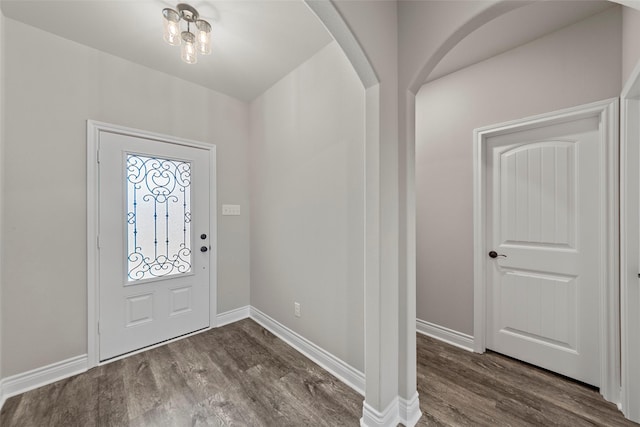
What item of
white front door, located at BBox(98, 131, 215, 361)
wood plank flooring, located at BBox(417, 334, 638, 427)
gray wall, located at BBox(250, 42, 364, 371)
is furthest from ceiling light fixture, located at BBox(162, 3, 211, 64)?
wood plank flooring, located at BBox(417, 334, 638, 427)

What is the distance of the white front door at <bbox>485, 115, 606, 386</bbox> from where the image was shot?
6.04 feet

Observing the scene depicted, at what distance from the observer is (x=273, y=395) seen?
5.85 feet

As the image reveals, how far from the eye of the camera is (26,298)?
1879 mm

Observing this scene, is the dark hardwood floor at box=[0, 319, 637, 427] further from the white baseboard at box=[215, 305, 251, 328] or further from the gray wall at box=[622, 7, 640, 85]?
the gray wall at box=[622, 7, 640, 85]

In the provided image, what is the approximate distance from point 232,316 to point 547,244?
311 cm

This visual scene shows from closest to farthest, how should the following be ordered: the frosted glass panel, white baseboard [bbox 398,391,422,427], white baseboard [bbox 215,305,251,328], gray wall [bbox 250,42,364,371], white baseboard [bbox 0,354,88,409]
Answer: white baseboard [bbox 398,391,422,427], white baseboard [bbox 0,354,88,409], gray wall [bbox 250,42,364,371], the frosted glass panel, white baseboard [bbox 215,305,251,328]

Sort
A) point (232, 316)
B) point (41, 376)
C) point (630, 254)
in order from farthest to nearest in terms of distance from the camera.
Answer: point (232, 316) < point (41, 376) < point (630, 254)

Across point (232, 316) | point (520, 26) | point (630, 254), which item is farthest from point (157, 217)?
point (630, 254)

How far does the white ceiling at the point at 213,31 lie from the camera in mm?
1718

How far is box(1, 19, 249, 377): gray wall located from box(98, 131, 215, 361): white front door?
0.16 m

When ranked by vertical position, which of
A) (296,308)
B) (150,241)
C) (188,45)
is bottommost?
(296,308)

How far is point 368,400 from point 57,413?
199 cm

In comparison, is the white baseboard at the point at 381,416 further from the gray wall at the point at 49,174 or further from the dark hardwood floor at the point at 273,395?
the gray wall at the point at 49,174

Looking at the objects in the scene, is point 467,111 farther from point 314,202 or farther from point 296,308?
point 296,308
